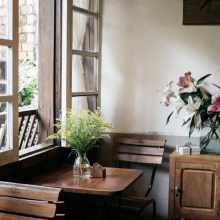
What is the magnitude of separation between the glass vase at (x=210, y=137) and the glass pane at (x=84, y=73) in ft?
3.93

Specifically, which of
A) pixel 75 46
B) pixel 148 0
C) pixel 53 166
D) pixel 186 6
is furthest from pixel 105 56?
pixel 53 166

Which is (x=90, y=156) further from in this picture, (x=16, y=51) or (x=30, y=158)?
(x=16, y=51)

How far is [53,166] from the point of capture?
3.09 m

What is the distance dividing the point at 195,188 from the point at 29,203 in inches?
62.9

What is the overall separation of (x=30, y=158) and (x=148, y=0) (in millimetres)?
1949

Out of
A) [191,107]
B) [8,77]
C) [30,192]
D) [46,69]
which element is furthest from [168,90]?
[30,192]

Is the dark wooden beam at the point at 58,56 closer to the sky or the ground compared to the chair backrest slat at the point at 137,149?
closer to the sky

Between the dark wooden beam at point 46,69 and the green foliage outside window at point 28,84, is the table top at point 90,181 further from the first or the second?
the green foliage outside window at point 28,84

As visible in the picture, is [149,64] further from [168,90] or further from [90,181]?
[90,181]

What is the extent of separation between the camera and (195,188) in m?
2.91

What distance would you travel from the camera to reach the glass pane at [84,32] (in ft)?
10.4

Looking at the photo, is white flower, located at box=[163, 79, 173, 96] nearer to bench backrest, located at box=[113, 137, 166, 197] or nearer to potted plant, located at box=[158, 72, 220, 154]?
potted plant, located at box=[158, 72, 220, 154]

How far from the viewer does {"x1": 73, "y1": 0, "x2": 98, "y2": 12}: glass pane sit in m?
3.18

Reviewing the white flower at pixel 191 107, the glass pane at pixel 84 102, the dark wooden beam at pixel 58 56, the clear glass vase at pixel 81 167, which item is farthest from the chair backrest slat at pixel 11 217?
the white flower at pixel 191 107
